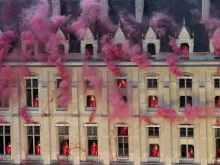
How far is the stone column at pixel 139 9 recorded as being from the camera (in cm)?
6888

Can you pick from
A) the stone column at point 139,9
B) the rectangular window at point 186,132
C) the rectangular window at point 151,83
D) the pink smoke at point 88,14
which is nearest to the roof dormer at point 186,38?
the rectangular window at point 151,83

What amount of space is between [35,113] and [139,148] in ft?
27.5

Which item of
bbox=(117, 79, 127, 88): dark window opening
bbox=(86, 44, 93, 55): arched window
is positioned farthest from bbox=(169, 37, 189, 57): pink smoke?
bbox=(86, 44, 93, 55): arched window

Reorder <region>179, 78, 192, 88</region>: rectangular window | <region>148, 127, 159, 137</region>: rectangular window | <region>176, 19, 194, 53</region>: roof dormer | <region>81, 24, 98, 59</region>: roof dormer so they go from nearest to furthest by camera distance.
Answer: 1. <region>176, 19, 194, 53</region>: roof dormer
2. <region>179, 78, 192, 88</region>: rectangular window
3. <region>148, 127, 159, 137</region>: rectangular window
4. <region>81, 24, 98, 59</region>: roof dormer

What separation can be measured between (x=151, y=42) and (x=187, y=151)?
861 centimetres

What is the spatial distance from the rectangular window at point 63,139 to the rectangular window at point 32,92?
278 cm

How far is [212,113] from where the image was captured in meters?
66.0

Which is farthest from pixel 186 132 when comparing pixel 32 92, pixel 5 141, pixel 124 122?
pixel 5 141

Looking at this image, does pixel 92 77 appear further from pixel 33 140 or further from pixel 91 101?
pixel 33 140

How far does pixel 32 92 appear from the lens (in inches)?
2697

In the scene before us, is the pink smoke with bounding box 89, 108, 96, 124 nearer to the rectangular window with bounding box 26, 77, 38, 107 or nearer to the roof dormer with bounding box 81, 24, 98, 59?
the roof dormer with bounding box 81, 24, 98, 59

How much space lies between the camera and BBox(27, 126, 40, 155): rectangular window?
68500 mm

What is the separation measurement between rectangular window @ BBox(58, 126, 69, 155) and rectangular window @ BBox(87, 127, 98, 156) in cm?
169

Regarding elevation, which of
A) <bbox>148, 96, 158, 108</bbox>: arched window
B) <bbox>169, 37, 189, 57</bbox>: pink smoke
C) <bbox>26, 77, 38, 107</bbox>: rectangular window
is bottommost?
<bbox>148, 96, 158, 108</bbox>: arched window
